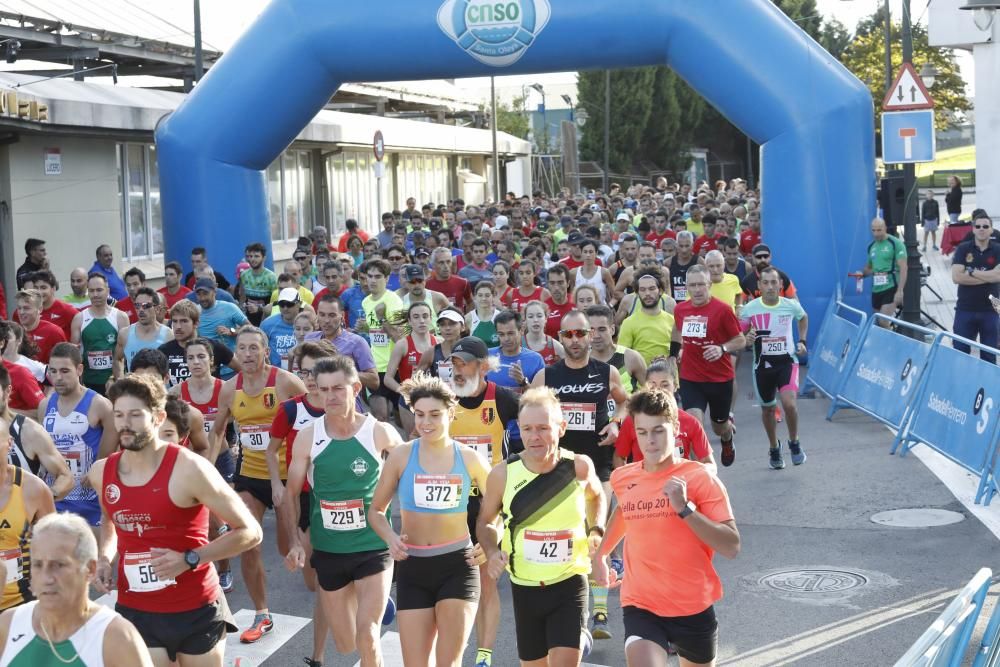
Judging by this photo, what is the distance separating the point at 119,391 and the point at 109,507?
1.47 feet

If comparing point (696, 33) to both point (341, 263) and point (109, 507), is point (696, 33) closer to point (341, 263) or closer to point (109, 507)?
point (341, 263)

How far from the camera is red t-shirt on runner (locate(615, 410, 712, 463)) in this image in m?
6.82

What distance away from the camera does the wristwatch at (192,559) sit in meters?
5.08

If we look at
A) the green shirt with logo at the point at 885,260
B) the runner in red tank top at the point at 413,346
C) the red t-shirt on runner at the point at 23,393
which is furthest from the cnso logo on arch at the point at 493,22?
the red t-shirt on runner at the point at 23,393

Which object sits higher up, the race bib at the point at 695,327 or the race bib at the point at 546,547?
the race bib at the point at 695,327

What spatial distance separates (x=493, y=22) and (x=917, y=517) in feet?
28.0

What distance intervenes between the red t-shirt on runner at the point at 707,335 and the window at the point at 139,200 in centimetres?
1150

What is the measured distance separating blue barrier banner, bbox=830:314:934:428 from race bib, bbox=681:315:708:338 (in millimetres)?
2178

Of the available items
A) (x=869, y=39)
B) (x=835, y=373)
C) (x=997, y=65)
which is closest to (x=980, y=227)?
(x=835, y=373)

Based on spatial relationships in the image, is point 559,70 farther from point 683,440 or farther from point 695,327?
point 683,440

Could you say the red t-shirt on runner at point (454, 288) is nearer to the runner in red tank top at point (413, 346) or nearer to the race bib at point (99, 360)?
the runner in red tank top at point (413, 346)

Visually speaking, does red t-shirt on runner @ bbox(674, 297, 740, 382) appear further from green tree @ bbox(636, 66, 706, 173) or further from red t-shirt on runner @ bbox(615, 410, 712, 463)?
green tree @ bbox(636, 66, 706, 173)

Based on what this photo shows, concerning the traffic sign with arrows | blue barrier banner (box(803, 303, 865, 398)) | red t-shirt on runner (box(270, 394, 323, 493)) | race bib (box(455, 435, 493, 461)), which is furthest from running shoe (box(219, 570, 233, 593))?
the traffic sign with arrows

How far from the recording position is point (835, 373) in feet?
45.8
